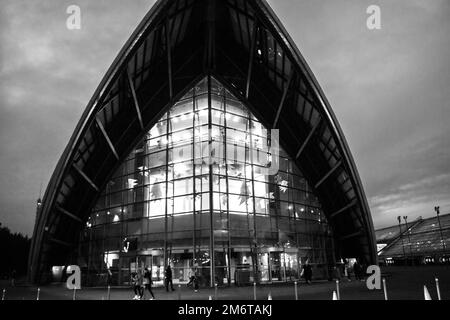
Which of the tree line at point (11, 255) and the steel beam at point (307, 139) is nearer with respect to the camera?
the steel beam at point (307, 139)

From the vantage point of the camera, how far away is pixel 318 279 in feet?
91.4

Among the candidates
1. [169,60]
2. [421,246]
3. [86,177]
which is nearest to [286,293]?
[169,60]

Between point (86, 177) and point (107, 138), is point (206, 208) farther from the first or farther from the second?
point (86, 177)

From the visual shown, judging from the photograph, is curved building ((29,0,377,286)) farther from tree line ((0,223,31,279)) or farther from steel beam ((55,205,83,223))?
tree line ((0,223,31,279))

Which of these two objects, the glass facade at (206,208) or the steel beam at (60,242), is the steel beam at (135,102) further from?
the steel beam at (60,242)

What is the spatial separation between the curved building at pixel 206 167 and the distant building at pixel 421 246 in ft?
139

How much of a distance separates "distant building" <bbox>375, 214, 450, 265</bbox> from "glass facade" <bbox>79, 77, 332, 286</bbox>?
44950 mm

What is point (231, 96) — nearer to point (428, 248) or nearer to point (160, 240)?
point (160, 240)

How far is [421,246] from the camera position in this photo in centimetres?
7056

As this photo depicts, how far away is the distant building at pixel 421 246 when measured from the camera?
64188 mm

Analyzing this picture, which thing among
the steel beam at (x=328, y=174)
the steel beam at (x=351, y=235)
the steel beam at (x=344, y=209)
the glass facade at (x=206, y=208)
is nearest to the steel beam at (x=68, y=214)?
the glass facade at (x=206, y=208)

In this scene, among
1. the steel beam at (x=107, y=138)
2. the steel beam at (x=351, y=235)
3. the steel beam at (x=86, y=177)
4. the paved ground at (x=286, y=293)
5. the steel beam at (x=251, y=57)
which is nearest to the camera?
the paved ground at (x=286, y=293)

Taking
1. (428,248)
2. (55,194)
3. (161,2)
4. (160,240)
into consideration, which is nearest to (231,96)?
(161,2)

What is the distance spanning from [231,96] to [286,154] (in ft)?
22.5
